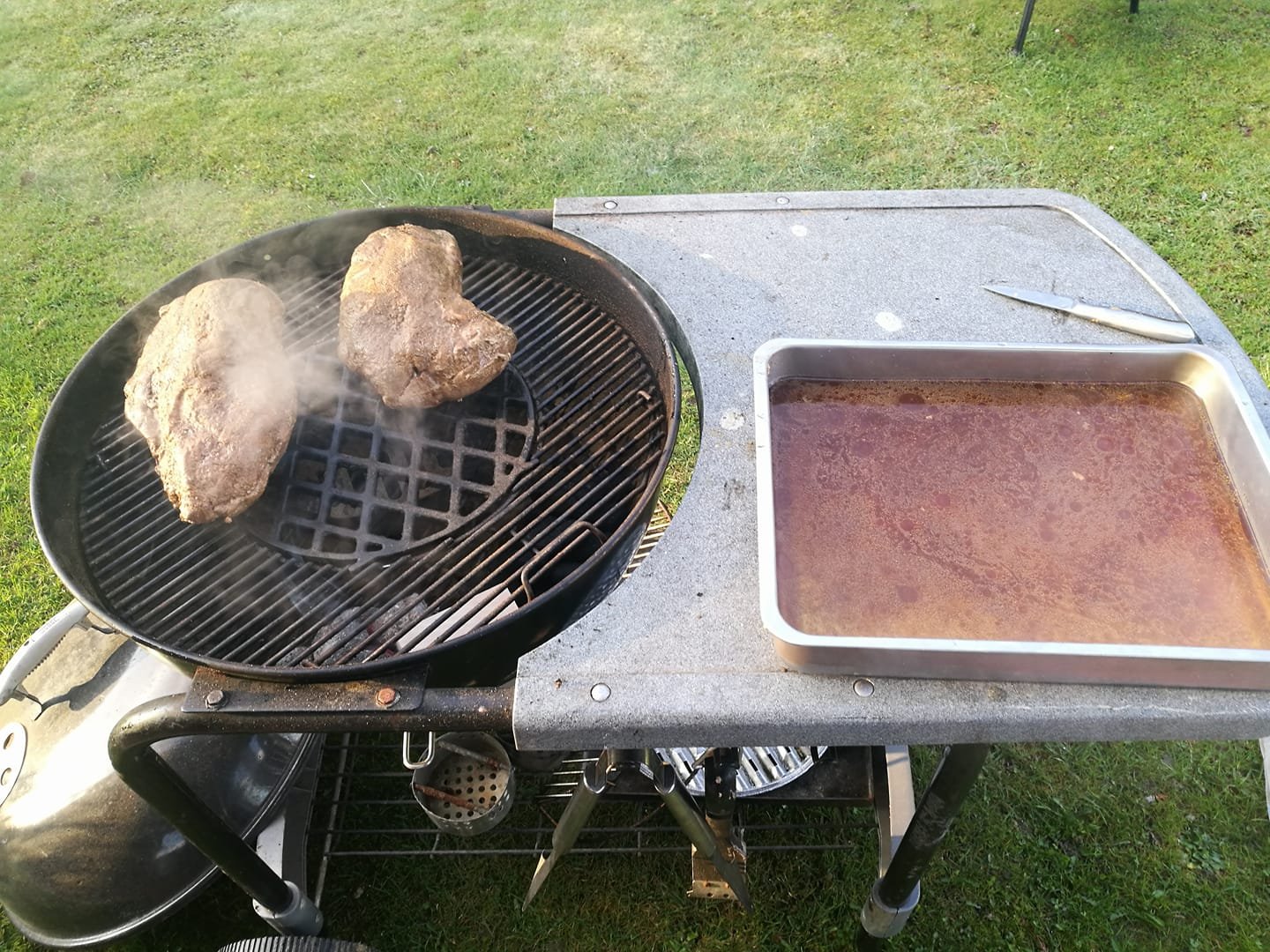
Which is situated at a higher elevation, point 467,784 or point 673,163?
point 673,163

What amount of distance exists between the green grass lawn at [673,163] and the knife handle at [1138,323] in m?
Result: 1.49

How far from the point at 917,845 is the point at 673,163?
4.14 meters

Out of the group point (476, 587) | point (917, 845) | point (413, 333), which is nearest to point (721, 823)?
point (917, 845)

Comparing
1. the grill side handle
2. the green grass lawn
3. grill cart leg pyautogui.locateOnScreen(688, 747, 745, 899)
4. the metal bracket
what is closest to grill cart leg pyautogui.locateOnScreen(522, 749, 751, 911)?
grill cart leg pyautogui.locateOnScreen(688, 747, 745, 899)

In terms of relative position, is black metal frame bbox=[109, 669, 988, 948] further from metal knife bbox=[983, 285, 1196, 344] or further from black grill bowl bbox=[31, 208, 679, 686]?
metal knife bbox=[983, 285, 1196, 344]

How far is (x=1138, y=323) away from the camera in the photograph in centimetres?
196

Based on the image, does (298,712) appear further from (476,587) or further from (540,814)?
(540,814)

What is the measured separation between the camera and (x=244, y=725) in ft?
4.82

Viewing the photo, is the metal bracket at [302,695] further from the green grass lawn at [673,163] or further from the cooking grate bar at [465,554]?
the green grass lawn at [673,163]

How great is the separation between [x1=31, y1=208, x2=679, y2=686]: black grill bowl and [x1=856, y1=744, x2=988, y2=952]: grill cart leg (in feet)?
2.71

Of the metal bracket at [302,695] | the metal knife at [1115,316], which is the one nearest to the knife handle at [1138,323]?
the metal knife at [1115,316]

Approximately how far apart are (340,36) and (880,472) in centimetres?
630

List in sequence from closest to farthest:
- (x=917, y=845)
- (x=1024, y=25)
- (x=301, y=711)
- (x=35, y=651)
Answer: (x=301, y=711) < (x=917, y=845) < (x=35, y=651) < (x=1024, y=25)

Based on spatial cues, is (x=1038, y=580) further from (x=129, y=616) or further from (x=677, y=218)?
Answer: (x=129, y=616)
